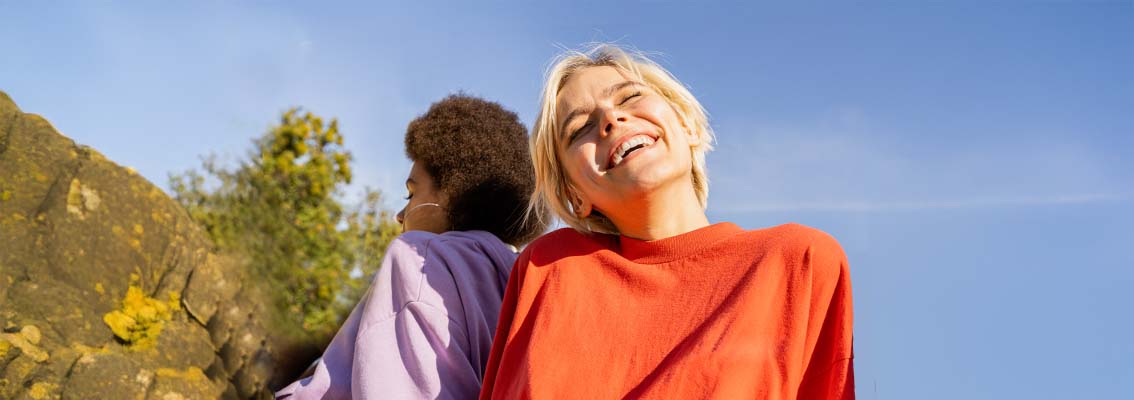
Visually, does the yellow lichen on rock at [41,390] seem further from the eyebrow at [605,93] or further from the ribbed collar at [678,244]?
the ribbed collar at [678,244]

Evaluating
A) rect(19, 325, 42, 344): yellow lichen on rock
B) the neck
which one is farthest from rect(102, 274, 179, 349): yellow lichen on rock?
the neck

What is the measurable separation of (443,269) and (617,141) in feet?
2.05

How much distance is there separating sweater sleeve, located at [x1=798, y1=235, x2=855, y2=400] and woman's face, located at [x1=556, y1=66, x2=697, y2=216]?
390 millimetres

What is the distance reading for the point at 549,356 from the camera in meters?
1.85

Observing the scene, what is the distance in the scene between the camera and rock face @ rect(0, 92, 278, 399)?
11.4 ft

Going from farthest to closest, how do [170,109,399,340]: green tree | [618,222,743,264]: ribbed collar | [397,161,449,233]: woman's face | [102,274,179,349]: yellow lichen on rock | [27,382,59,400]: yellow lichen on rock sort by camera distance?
[170,109,399,340]: green tree
[102,274,179,349]: yellow lichen on rock
[27,382,59,400]: yellow lichen on rock
[397,161,449,233]: woman's face
[618,222,743,264]: ribbed collar

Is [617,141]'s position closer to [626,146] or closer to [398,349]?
[626,146]

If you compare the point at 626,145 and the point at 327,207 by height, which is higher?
the point at 327,207

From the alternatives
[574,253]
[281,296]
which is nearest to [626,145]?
[574,253]

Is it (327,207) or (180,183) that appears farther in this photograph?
(180,183)

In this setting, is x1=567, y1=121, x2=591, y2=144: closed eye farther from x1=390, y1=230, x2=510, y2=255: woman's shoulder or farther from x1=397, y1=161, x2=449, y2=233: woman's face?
x1=397, y1=161, x2=449, y2=233: woman's face

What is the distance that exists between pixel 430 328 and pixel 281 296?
629 centimetres

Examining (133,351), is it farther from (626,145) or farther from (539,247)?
(626,145)

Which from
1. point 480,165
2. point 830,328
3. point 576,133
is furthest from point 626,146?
point 480,165
